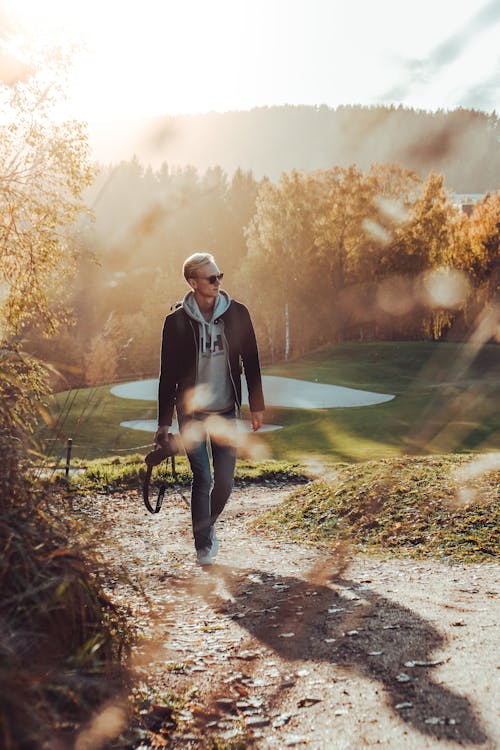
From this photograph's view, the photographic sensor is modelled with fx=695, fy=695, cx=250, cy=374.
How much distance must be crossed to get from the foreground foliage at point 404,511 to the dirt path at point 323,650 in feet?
2.45

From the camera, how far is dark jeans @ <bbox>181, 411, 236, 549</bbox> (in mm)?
5426

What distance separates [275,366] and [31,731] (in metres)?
35.3

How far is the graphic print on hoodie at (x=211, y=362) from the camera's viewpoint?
5316 millimetres

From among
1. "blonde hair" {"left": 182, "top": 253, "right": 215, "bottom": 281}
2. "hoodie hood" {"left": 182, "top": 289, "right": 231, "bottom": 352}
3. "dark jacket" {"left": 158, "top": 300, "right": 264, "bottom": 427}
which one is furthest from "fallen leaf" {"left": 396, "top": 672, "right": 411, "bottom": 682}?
"blonde hair" {"left": 182, "top": 253, "right": 215, "bottom": 281}

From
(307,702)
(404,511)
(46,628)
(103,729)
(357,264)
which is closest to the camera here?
(103,729)

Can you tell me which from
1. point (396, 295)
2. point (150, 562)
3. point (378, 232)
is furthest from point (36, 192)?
point (396, 295)

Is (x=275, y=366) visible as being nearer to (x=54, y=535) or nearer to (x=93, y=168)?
(x=93, y=168)

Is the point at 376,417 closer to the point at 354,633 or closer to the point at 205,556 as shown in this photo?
the point at 205,556

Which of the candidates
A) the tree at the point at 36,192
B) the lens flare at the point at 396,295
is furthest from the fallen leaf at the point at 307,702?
the lens flare at the point at 396,295

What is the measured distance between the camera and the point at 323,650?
371 cm

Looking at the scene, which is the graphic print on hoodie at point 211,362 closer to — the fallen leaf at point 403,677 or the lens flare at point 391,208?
the fallen leaf at point 403,677

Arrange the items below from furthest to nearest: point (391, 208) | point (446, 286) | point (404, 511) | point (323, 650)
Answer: point (446, 286) → point (391, 208) → point (404, 511) → point (323, 650)

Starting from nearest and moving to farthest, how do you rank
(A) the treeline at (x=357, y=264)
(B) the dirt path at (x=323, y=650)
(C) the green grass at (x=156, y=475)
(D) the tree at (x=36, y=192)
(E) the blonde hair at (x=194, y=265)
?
(B) the dirt path at (x=323, y=650)
(E) the blonde hair at (x=194, y=265)
(C) the green grass at (x=156, y=475)
(D) the tree at (x=36, y=192)
(A) the treeline at (x=357, y=264)

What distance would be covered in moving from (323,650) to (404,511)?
4.42 metres
